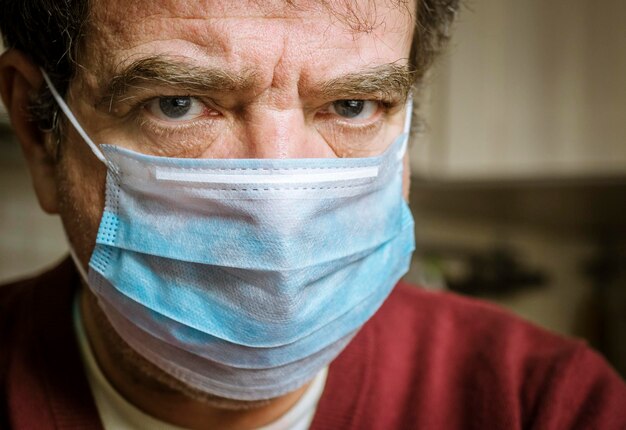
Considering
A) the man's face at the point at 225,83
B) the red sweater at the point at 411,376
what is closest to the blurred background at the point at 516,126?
the red sweater at the point at 411,376

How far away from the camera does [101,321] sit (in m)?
0.95

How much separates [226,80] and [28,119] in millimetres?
348

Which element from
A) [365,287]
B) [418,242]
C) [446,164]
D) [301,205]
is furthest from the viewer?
[418,242]

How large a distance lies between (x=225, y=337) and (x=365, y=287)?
0.19m

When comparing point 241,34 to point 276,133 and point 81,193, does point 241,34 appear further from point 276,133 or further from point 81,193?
point 81,193

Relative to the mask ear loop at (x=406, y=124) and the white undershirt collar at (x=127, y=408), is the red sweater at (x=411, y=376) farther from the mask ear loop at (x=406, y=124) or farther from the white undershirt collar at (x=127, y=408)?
the mask ear loop at (x=406, y=124)

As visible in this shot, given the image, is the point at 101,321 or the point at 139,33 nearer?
the point at 139,33

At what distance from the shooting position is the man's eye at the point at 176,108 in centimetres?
81

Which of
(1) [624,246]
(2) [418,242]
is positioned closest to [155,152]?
(2) [418,242]

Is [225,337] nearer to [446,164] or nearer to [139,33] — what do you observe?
[139,33]

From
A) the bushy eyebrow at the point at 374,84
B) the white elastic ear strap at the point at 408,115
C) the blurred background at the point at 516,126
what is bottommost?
the blurred background at the point at 516,126

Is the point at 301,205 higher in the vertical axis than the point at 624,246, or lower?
higher

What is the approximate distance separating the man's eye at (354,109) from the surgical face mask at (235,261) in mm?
65

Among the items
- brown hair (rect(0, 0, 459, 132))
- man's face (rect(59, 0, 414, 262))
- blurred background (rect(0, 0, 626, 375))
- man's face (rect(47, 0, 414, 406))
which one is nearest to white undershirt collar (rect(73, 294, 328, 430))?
man's face (rect(47, 0, 414, 406))
